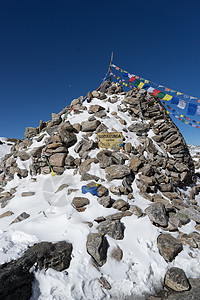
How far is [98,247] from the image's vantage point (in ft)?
14.6

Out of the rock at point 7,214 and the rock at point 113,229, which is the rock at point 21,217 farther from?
the rock at point 113,229

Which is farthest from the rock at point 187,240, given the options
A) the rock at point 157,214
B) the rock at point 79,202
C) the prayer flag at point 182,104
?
the prayer flag at point 182,104

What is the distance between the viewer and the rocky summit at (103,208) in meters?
3.95

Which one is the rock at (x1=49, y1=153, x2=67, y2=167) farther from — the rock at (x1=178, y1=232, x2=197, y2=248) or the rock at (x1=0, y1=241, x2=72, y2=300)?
the rock at (x1=178, y1=232, x2=197, y2=248)

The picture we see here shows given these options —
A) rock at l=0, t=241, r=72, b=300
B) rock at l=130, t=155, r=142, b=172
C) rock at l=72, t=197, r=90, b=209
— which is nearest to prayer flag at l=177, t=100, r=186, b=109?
rock at l=130, t=155, r=142, b=172

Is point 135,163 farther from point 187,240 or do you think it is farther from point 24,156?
point 24,156

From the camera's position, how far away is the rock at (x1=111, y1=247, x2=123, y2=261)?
4.59 metres

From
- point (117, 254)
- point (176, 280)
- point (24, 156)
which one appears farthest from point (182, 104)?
point (24, 156)

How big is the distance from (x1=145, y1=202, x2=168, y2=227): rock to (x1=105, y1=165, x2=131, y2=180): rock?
1.98m

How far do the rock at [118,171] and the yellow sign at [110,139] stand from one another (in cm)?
199

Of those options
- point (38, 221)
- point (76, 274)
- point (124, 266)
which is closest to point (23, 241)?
point (38, 221)

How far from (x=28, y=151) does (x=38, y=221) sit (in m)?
6.38

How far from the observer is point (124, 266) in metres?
4.40

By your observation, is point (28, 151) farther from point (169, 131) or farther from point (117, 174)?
point (169, 131)
